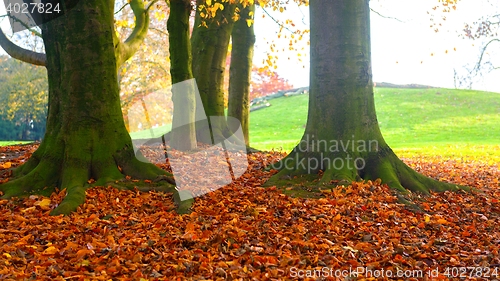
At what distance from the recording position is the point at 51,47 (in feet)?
24.3

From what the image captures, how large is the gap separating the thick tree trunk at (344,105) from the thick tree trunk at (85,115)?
252 centimetres

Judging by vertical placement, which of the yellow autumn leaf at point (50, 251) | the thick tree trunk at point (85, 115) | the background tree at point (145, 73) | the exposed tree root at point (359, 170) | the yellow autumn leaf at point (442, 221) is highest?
the background tree at point (145, 73)

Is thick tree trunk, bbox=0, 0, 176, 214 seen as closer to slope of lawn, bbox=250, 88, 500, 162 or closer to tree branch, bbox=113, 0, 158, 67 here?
tree branch, bbox=113, 0, 158, 67

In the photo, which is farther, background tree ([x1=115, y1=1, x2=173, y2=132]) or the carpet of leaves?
background tree ([x1=115, y1=1, x2=173, y2=132])

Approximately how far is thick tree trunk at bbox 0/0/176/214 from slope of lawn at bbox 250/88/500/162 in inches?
563

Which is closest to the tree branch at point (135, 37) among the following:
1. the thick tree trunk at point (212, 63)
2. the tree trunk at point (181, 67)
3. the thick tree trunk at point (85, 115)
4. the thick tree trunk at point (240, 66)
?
the tree trunk at point (181, 67)

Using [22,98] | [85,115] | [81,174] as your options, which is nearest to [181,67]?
[85,115]

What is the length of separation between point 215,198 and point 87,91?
2.49 meters

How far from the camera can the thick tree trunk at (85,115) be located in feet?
22.5

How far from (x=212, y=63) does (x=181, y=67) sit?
5.75ft

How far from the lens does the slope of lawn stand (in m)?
24.7

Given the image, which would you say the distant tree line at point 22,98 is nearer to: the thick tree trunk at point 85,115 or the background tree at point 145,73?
the background tree at point 145,73

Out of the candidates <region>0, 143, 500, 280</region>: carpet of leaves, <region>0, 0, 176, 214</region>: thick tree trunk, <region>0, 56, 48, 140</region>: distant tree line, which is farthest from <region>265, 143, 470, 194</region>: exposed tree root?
<region>0, 56, 48, 140</region>: distant tree line

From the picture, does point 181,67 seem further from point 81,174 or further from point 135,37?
point 81,174
